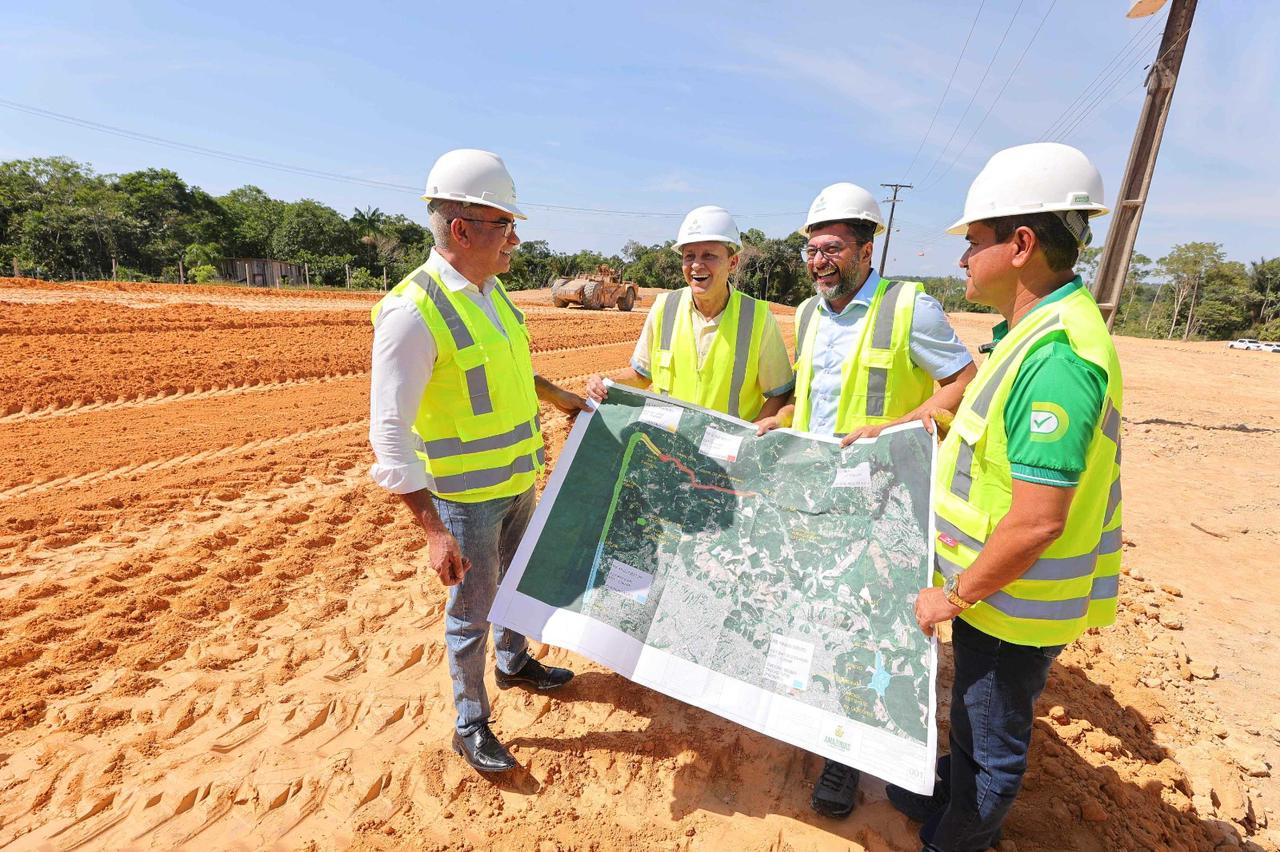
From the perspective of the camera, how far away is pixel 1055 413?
59.0 inches

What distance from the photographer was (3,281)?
17.1m

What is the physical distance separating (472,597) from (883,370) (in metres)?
2.10

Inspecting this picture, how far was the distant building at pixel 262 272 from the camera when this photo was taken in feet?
139

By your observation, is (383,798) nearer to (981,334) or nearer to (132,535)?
(132,535)

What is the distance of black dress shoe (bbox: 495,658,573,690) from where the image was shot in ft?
10.6

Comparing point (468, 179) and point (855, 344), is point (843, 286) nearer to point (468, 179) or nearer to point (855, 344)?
point (855, 344)

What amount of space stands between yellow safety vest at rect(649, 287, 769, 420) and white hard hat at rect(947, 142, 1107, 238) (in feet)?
4.58

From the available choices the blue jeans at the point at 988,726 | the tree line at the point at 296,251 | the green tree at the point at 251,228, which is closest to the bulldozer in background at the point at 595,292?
the tree line at the point at 296,251

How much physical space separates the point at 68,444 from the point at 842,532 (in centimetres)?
809

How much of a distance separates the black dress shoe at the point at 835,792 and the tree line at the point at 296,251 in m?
34.0

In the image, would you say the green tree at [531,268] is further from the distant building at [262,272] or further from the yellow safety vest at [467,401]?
the yellow safety vest at [467,401]

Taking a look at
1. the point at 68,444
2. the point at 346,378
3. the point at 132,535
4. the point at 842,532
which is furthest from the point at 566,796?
the point at 346,378

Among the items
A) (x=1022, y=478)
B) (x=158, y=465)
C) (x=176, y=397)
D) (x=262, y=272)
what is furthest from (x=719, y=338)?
(x=262, y=272)

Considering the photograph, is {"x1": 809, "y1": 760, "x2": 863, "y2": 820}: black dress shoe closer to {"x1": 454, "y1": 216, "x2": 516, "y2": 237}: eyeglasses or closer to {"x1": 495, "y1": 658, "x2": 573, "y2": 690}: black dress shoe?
{"x1": 495, "y1": 658, "x2": 573, "y2": 690}: black dress shoe
